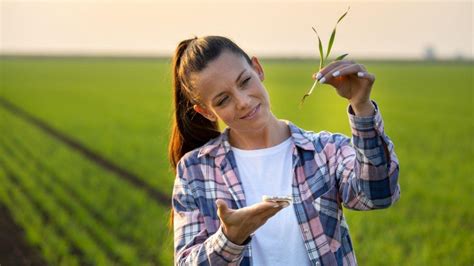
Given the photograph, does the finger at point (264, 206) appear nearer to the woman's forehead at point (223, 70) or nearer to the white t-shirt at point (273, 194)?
the white t-shirt at point (273, 194)

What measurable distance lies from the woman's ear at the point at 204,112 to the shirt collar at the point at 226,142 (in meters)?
0.07

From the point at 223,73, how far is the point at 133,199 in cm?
636

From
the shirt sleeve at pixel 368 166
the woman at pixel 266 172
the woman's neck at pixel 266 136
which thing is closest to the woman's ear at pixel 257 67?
the woman at pixel 266 172

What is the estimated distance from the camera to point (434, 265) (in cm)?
590

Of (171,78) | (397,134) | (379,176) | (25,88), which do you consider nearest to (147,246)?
(171,78)

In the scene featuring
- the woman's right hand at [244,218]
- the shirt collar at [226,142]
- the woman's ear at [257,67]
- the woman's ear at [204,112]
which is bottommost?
the woman's right hand at [244,218]

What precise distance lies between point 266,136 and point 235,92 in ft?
0.59

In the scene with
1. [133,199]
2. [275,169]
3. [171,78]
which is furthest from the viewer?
[133,199]

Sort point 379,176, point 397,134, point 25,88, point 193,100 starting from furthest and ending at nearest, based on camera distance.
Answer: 1. point 25,88
2. point 397,134
3. point 193,100
4. point 379,176

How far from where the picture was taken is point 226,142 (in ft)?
7.92

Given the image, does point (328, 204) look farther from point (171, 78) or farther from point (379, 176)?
point (171, 78)

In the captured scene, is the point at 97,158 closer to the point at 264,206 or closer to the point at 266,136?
the point at 266,136

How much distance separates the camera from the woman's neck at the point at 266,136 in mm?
2348

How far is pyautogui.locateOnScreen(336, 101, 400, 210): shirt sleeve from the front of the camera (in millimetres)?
2125
